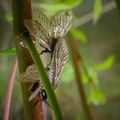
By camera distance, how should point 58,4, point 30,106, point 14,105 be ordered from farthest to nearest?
1. point 14,105
2. point 58,4
3. point 30,106

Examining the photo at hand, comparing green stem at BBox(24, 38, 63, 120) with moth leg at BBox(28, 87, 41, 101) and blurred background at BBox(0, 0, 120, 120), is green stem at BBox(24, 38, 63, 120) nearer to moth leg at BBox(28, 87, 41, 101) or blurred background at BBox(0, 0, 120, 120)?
moth leg at BBox(28, 87, 41, 101)

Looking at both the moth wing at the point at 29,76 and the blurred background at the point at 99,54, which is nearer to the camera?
the moth wing at the point at 29,76

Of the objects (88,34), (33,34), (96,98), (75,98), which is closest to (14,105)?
(96,98)

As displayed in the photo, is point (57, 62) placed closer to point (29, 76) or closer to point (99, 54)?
point (29, 76)

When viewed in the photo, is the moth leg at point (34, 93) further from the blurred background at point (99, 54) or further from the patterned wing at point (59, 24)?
the blurred background at point (99, 54)

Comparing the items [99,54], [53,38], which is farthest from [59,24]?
[99,54]

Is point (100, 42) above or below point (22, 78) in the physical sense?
above

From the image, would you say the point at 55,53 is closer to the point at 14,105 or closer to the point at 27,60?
the point at 27,60

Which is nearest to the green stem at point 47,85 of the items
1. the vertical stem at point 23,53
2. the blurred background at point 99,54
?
the vertical stem at point 23,53
